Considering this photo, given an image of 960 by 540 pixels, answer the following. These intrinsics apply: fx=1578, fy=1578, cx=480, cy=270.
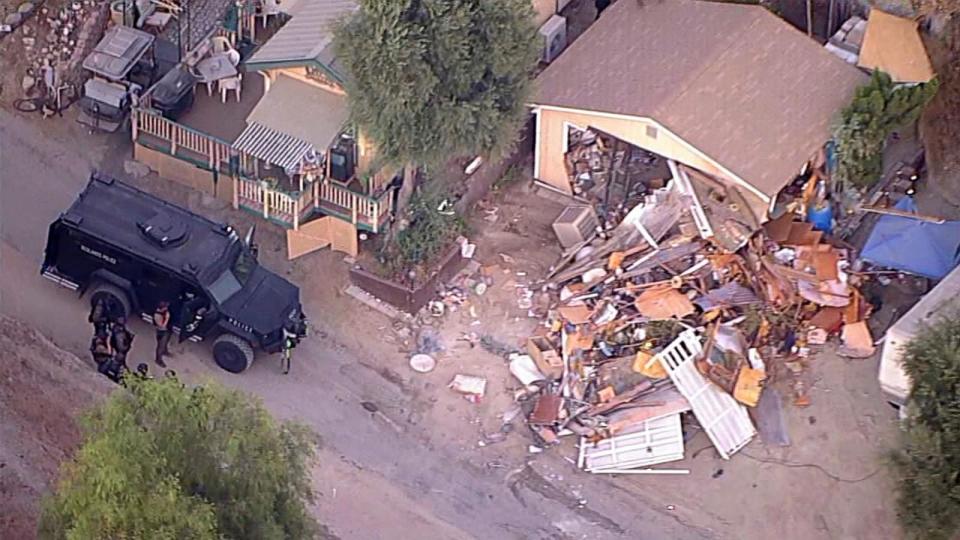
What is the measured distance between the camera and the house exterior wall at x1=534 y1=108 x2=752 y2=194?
2894 centimetres

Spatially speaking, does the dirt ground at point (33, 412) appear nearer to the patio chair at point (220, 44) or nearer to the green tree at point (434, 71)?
the green tree at point (434, 71)

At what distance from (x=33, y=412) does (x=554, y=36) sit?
13.1 metres

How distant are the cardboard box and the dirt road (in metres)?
1.92

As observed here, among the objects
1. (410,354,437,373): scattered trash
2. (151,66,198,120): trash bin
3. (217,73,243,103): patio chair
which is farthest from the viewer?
(217,73,243,103): patio chair

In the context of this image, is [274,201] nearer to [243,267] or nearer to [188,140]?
[243,267]

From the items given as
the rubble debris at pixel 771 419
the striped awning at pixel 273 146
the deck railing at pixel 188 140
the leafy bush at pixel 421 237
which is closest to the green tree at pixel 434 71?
the leafy bush at pixel 421 237

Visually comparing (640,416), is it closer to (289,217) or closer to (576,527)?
(576,527)

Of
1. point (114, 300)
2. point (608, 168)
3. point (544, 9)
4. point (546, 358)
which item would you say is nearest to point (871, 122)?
point (608, 168)

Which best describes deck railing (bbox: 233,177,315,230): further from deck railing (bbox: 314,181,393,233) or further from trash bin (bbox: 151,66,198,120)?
trash bin (bbox: 151,66,198,120)

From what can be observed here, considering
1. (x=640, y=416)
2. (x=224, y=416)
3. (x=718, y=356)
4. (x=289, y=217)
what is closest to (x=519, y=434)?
(x=640, y=416)

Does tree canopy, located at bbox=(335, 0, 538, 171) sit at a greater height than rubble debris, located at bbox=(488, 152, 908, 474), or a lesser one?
greater

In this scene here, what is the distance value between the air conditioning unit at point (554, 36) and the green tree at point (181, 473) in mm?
13410

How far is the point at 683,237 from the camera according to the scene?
28312mm

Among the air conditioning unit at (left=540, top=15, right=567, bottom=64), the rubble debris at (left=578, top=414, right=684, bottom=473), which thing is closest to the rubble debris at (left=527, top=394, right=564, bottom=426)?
the rubble debris at (left=578, top=414, right=684, bottom=473)
